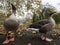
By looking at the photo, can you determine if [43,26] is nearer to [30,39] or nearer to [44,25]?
[44,25]

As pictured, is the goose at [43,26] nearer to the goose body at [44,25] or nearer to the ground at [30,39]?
the goose body at [44,25]

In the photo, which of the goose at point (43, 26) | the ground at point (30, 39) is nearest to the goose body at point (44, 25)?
the goose at point (43, 26)

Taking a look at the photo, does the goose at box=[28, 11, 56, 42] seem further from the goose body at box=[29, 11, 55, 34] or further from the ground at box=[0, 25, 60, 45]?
the ground at box=[0, 25, 60, 45]

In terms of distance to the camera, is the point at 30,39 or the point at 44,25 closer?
the point at 30,39

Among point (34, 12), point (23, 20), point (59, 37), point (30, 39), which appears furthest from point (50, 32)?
point (23, 20)

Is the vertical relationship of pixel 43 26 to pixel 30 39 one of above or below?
above

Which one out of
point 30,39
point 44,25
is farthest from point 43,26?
point 30,39

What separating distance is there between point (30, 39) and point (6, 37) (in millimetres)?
690

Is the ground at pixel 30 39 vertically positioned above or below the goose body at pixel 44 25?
below

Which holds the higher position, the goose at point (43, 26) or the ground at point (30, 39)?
the goose at point (43, 26)

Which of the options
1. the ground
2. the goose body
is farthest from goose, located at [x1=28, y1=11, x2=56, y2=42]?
the ground

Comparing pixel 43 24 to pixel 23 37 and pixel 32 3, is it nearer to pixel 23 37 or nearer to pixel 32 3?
pixel 23 37

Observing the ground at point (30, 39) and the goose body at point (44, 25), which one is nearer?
the ground at point (30, 39)

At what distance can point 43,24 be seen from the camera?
5891 millimetres
